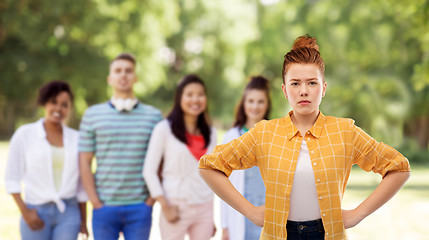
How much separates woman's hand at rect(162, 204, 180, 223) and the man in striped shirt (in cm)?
16

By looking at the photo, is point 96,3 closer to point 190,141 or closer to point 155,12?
point 155,12

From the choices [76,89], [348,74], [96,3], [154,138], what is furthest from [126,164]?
[348,74]

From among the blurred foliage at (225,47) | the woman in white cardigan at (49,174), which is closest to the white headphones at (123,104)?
the woman in white cardigan at (49,174)

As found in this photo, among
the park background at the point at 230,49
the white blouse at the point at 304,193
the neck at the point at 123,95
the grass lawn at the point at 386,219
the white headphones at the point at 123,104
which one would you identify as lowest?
the grass lawn at the point at 386,219

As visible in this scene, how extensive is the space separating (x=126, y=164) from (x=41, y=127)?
0.82m

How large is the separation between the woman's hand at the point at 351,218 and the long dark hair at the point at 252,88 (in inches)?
79.3

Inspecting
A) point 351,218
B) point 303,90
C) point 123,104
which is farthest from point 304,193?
point 123,104

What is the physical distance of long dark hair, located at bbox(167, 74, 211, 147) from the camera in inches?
167

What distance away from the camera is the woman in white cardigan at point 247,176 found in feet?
13.3

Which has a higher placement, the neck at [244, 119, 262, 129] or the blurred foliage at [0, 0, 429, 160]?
the blurred foliage at [0, 0, 429, 160]

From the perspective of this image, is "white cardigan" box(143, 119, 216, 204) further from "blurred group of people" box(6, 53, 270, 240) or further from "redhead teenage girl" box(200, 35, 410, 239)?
"redhead teenage girl" box(200, 35, 410, 239)

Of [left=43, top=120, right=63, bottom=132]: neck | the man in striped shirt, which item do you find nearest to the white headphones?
the man in striped shirt

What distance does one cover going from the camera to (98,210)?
13.6 feet

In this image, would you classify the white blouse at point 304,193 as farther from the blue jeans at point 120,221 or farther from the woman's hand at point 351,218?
the blue jeans at point 120,221
